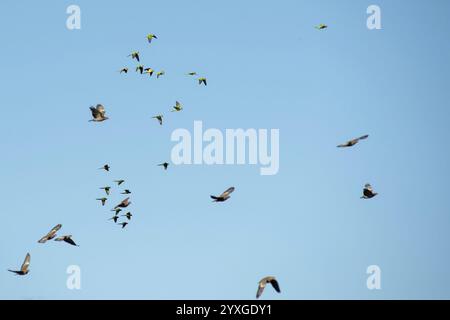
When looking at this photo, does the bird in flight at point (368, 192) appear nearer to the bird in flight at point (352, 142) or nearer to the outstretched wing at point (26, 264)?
the bird in flight at point (352, 142)

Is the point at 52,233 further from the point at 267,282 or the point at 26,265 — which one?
the point at 267,282

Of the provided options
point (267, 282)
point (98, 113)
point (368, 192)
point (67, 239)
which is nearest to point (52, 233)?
point (67, 239)

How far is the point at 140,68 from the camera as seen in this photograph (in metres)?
79.7

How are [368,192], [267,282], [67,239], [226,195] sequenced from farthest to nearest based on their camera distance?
[368,192], [67,239], [226,195], [267,282]

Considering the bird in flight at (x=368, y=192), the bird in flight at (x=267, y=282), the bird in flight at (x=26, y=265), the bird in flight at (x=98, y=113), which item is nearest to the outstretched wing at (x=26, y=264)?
the bird in flight at (x=26, y=265)

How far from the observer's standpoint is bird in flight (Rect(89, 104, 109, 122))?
70.3 meters

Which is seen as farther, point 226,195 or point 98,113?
point 98,113

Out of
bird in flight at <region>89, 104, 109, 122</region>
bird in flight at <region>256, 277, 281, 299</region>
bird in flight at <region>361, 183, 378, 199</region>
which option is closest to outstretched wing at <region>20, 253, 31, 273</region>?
bird in flight at <region>89, 104, 109, 122</region>

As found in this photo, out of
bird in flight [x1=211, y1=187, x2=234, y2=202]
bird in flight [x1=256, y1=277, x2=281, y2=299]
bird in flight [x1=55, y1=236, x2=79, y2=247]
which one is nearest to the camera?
bird in flight [x1=256, y1=277, x2=281, y2=299]

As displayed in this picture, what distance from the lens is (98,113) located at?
7075 centimetres

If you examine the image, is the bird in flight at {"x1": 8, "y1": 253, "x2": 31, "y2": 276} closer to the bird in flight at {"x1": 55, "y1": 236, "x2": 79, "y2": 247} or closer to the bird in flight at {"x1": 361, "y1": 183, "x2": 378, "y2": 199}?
the bird in flight at {"x1": 55, "y1": 236, "x2": 79, "y2": 247}
